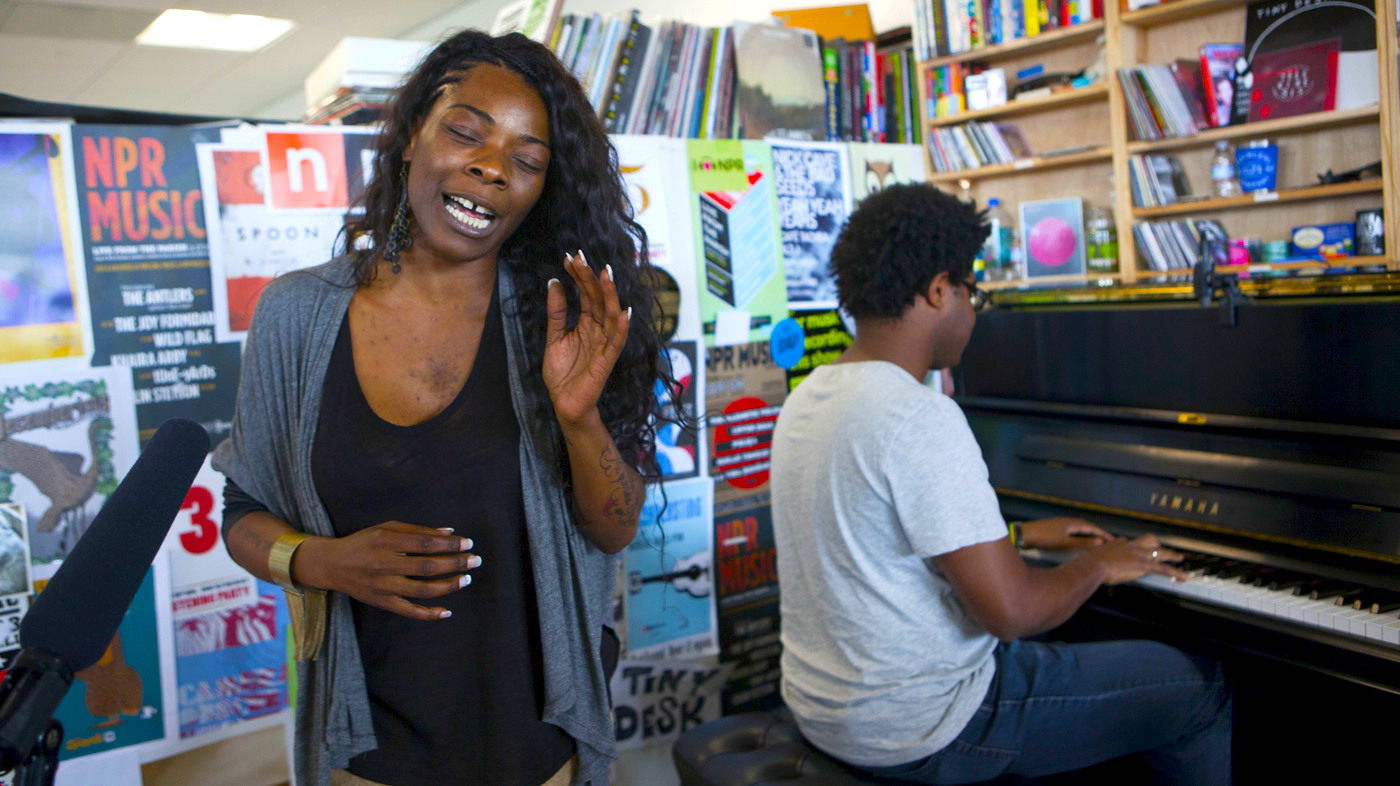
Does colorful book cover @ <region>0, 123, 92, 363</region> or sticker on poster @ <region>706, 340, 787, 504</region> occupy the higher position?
colorful book cover @ <region>0, 123, 92, 363</region>

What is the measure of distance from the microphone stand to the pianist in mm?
1129

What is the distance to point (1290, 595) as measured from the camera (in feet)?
4.77

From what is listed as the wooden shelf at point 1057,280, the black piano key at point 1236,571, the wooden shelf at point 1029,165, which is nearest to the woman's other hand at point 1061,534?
the black piano key at point 1236,571

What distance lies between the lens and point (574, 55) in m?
2.14

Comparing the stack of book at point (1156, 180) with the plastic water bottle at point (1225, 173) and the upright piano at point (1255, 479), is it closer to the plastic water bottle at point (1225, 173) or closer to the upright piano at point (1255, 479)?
the plastic water bottle at point (1225, 173)

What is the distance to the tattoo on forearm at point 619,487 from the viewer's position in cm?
95

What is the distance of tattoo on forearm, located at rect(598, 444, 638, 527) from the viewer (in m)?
0.95

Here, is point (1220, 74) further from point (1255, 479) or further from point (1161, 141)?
point (1255, 479)

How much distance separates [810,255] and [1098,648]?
1.19 meters

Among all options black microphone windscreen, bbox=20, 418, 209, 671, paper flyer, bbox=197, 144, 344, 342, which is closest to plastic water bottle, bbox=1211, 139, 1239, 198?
paper flyer, bbox=197, 144, 344, 342

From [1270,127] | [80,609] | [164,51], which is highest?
[164,51]

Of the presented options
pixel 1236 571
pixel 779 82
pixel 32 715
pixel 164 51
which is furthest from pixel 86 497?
pixel 164 51

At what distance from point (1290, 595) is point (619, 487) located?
118 centimetres

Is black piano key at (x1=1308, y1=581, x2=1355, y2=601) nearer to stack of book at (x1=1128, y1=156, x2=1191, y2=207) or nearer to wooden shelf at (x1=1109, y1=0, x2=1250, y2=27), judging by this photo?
stack of book at (x1=1128, y1=156, x2=1191, y2=207)
